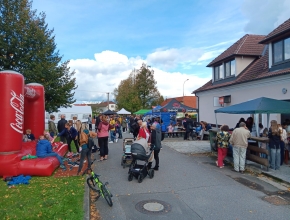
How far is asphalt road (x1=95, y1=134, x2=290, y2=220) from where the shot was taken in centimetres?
521

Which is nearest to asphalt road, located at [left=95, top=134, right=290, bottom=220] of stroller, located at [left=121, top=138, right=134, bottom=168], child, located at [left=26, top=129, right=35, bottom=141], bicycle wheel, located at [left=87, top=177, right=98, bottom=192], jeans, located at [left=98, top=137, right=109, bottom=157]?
stroller, located at [left=121, top=138, right=134, bottom=168]

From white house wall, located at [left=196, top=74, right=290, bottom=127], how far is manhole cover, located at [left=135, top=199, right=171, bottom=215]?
10.5 m

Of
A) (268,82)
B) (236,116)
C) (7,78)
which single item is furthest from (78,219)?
(236,116)

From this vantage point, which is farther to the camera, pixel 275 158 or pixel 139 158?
pixel 275 158

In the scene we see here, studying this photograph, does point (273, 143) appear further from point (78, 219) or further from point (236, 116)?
point (236, 116)

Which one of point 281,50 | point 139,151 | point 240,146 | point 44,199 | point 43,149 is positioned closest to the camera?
point 44,199

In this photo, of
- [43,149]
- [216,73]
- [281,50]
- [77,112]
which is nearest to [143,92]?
[77,112]

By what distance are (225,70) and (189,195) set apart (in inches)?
614

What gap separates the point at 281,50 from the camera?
1387 centimetres

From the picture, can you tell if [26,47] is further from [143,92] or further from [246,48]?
[143,92]

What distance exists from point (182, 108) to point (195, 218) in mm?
19366

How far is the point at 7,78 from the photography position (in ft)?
26.5

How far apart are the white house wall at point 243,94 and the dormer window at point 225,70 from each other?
3.87 feet

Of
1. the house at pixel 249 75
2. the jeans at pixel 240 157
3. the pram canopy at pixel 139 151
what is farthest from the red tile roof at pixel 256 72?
the pram canopy at pixel 139 151
